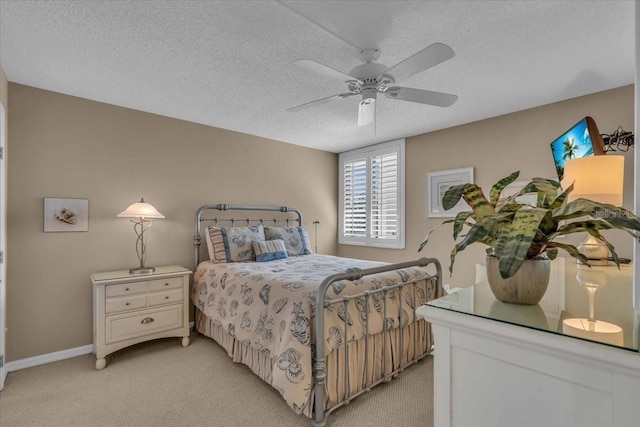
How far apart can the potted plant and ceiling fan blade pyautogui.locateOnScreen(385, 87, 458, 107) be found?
4.45ft

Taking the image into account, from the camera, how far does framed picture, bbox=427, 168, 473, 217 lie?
3783 mm

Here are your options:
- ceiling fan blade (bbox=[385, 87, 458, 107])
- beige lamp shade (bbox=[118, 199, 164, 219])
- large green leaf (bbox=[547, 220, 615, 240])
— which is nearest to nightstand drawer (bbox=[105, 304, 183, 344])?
beige lamp shade (bbox=[118, 199, 164, 219])

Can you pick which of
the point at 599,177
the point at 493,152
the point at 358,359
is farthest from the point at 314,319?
the point at 493,152

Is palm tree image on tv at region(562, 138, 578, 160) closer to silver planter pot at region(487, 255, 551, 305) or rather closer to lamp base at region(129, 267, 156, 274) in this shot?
silver planter pot at region(487, 255, 551, 305)

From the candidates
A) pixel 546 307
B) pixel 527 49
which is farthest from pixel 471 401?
pixel 527 49

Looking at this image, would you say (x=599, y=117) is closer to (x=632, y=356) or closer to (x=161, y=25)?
(x=632, y=356)

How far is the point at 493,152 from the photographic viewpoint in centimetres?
353

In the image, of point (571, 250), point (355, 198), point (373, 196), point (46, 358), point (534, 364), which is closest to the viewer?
point (534, 364)

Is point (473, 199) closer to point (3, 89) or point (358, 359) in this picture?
point (358, 359)

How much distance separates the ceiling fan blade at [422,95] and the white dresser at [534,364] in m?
1.62

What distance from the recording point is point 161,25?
1891 millimetres

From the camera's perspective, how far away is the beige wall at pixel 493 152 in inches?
108

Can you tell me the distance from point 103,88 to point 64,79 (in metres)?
0.27

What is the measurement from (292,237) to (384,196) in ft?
5.25
